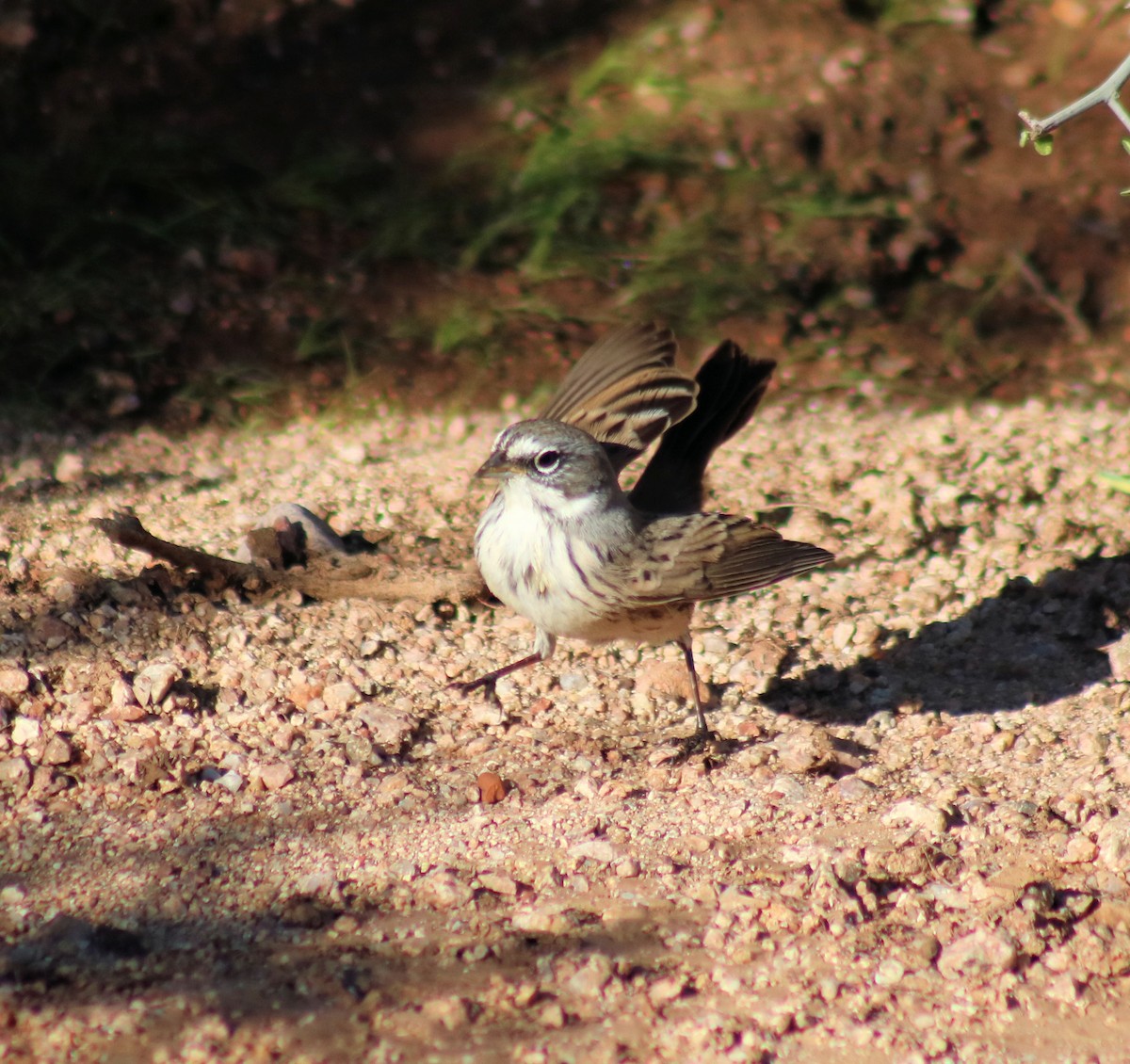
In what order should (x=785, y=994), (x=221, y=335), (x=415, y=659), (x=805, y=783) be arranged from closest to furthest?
(x=785, y=994) < (x=805, y=783) < (x=415, y=659) < (x=221, y=335)

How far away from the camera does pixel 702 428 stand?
5.75 meters

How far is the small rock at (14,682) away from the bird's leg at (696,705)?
2.22 meters

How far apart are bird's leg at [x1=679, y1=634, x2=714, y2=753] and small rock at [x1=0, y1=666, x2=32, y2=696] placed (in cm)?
222

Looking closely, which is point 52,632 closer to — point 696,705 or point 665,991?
point 696,705

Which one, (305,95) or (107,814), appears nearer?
(107,814)

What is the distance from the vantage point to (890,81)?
332 inches

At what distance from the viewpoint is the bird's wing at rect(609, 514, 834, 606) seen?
5.02m

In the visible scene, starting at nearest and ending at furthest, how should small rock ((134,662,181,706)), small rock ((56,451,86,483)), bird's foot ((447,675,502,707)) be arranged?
small rock ((134,662,181,706)) < bird's foot ((447,675,502,707)) < small rock ((56,451,86,483))

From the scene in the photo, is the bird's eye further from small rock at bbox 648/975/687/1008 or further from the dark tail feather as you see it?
small rock at bbox 648/975/687/1008

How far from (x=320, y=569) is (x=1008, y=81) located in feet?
17.5

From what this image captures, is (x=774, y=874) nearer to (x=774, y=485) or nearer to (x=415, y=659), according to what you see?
(x=415, y=659)

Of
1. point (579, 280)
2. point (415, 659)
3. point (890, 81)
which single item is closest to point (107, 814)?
point (415, 659)

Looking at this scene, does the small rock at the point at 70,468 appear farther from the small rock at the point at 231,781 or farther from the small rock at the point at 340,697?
the small rock at the point at 231,781

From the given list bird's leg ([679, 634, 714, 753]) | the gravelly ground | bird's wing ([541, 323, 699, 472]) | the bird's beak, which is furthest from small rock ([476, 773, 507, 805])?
bird's wing ([541, 323, 699, 472])
